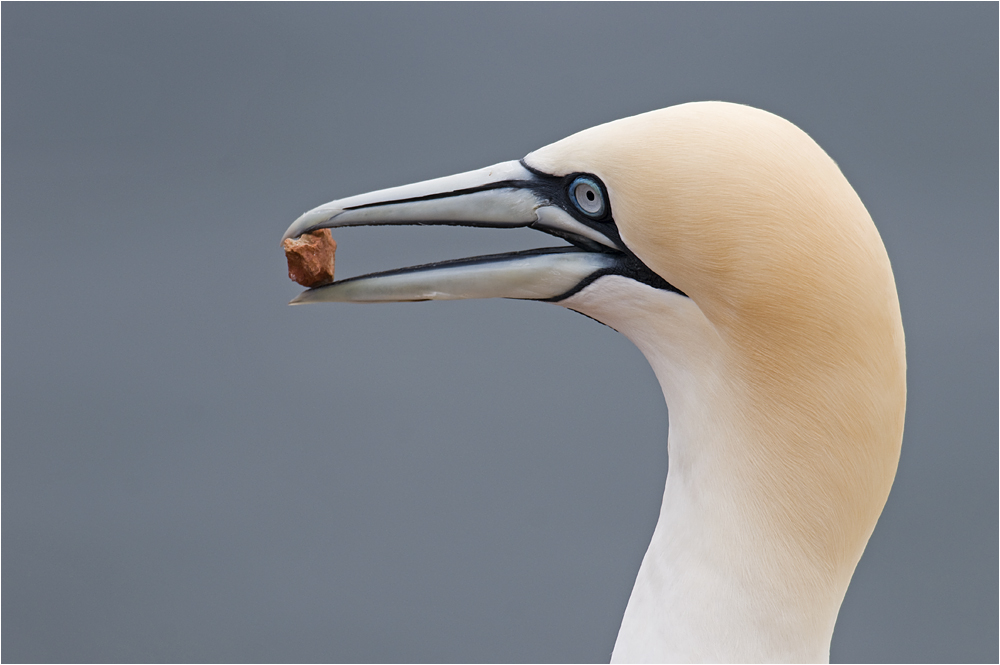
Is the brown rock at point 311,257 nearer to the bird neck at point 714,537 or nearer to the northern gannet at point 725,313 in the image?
the northern gannet at point 725,313

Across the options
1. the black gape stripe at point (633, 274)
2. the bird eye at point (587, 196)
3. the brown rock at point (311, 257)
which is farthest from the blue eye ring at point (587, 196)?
the brown rock at point (311, 257)

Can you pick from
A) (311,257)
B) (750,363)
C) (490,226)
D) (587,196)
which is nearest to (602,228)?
(587,196)

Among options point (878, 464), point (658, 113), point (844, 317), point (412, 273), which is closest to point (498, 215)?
point (412, 273)

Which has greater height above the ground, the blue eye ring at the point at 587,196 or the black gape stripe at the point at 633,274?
the blue eye ring at the point at 587,196

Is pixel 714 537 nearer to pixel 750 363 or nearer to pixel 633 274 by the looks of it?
pixel 750 363

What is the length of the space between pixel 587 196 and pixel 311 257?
0.70 m

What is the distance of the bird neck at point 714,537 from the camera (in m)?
2.19

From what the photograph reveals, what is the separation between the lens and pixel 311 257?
7.98ft

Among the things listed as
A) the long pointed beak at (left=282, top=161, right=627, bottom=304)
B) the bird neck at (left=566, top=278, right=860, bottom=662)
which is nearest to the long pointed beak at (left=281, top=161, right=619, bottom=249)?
the long pointed beak at (left=282, top=161, right=627, bottom=304)

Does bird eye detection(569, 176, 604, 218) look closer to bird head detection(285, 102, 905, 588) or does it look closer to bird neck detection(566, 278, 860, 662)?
bird head detection(285, 102, 905, 588)

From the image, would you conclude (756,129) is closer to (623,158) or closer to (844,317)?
(623,158)

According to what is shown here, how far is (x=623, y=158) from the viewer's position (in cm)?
204

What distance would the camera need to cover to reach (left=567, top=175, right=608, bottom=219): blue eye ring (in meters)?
2.14

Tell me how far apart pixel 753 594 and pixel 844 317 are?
0.67 meters
